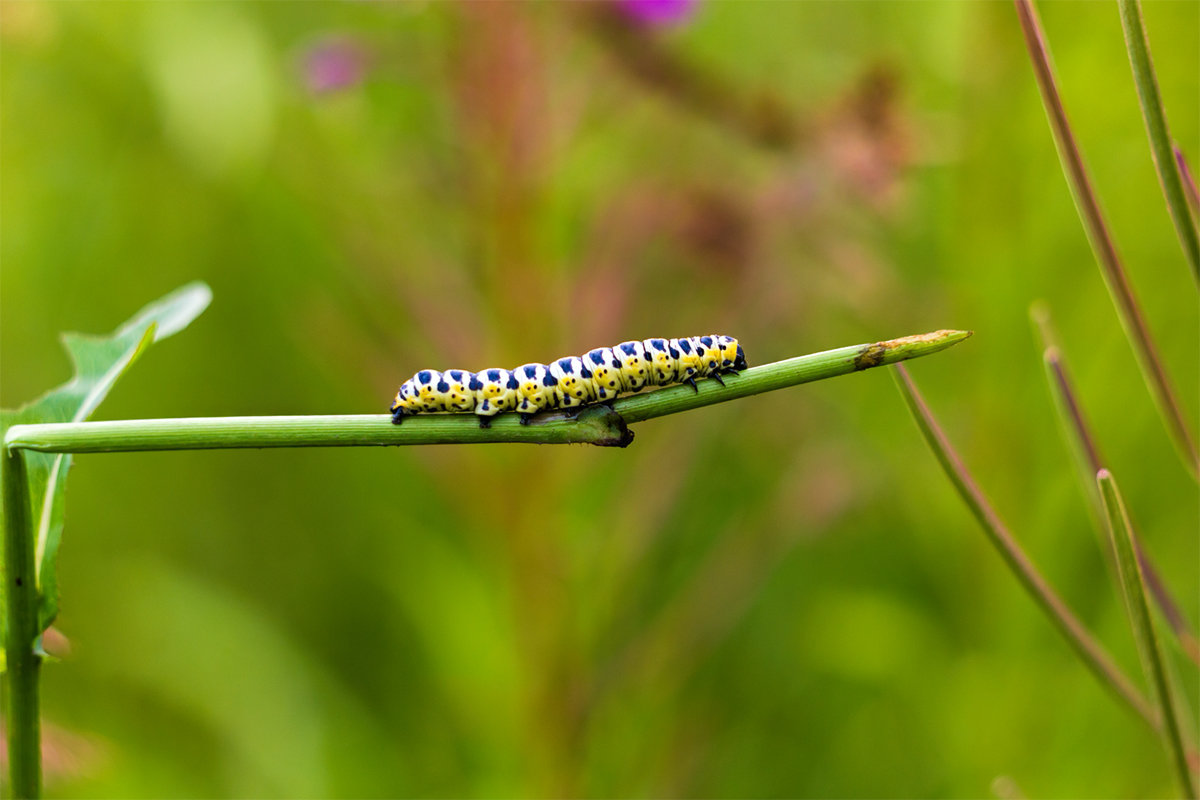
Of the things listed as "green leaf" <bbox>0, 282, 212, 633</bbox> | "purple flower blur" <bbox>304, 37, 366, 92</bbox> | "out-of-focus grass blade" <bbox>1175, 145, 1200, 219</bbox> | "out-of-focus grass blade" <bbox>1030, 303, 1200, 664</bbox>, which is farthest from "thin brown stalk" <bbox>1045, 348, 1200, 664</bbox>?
"purple flower blur" <bbox>304, 37, 366, 92</bbox>

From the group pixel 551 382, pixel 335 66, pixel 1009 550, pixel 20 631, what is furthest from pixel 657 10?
pixel 20 631

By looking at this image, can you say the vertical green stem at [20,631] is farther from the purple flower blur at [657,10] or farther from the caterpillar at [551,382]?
the purple flower blur at [657,10]

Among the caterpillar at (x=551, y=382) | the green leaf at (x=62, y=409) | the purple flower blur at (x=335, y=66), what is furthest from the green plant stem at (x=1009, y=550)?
the purple flower blur at (x=335, y=66)

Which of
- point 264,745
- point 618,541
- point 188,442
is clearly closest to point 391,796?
point 264,745

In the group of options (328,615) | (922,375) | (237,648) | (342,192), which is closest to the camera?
(922,375)

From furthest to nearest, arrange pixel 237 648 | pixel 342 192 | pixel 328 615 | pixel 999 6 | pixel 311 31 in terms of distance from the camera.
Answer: pixel 311 31, pixel 328 615, pixel 237 648, pixel 342 192, pixel 999 6

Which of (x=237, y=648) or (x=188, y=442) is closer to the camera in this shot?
(x=188, y=442)

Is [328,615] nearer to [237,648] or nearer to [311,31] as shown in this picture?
[237,648]
